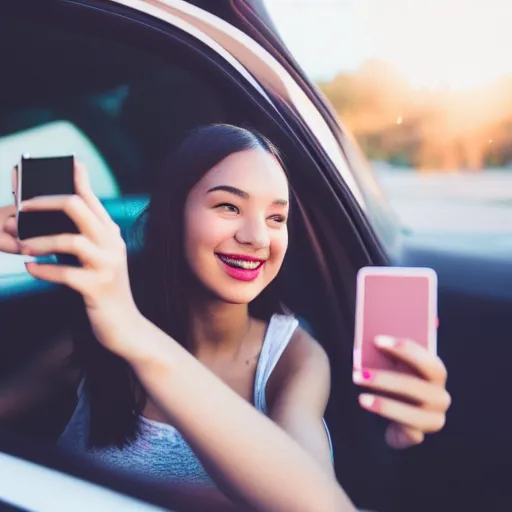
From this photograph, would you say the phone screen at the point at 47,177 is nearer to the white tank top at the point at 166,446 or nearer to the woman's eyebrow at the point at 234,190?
the woman's eyebrow at the point at 234,190

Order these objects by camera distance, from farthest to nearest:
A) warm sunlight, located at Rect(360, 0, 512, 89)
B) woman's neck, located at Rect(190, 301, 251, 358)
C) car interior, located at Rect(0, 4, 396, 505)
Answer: woman's neck, located at Rect(190, 301, 251, 358), car interior, located at Rect(0, 4, 396, 505), warm sunlight, located at Rect(360, 0, 512, 89)

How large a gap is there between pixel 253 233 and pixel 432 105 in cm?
40

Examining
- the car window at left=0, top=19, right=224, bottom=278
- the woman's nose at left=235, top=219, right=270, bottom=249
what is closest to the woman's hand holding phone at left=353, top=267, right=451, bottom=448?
the woman's nose at left=235, top=219, right=270, bottom=249

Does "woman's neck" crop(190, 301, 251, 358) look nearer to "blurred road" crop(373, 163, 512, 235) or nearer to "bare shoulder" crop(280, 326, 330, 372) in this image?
"bare shoulder" crop(280, 326, 330, 372)

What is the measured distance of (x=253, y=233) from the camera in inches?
49.9

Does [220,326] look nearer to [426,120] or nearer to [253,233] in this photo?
[253,233]

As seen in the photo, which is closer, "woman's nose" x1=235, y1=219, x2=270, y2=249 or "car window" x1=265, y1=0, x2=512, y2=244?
"car window" x1=265, y1=0, x2=512, y2=244

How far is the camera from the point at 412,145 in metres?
1.16

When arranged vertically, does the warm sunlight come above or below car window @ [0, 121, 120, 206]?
above

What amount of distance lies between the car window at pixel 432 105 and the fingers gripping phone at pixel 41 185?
22.3 inches

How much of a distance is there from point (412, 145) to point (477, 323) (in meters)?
0.33

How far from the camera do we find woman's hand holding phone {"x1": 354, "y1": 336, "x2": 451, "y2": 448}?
1.15 metres

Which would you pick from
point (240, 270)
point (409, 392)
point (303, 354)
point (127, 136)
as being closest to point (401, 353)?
point (409, 392)

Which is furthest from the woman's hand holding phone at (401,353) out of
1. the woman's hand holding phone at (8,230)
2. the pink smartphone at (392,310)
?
the woman's hand holding phone at (8,230)
